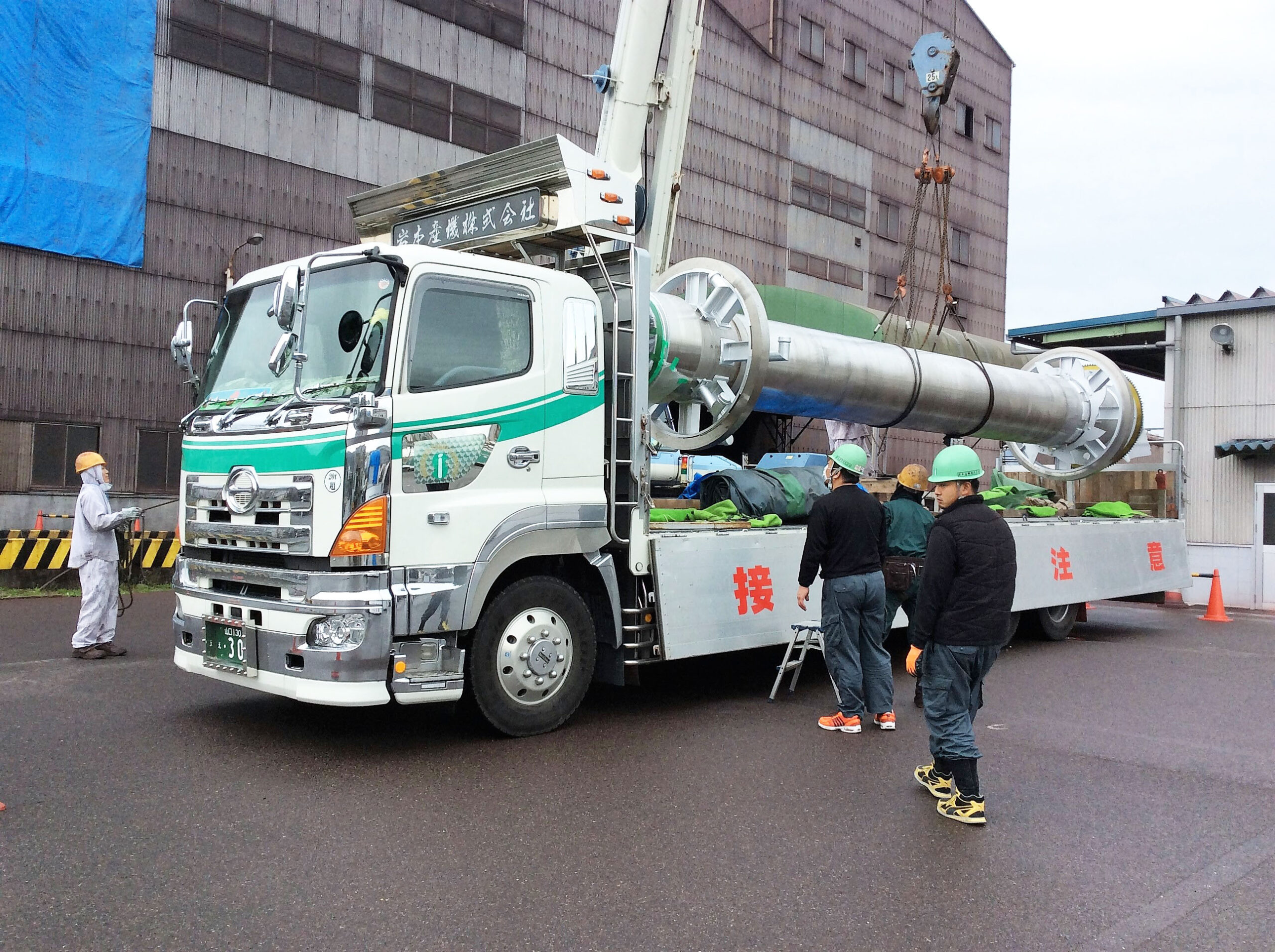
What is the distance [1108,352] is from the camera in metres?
21.6

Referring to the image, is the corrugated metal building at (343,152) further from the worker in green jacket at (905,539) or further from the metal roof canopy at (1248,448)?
the worker in green jacket at (905,539)

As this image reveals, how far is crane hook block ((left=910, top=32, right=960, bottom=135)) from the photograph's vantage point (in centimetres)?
1153

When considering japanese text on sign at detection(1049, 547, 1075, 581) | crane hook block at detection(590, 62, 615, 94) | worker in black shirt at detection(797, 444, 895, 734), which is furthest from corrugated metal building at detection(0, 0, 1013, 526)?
worker in black shirt at detection(797, 444, 895, 734)

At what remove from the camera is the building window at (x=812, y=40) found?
105ft

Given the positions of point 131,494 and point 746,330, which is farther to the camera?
point 131,494

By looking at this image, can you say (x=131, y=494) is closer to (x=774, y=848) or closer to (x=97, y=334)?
(x=97, y=334)

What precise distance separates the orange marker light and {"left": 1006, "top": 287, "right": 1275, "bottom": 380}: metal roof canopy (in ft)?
52.1

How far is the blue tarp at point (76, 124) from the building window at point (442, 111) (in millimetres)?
4692

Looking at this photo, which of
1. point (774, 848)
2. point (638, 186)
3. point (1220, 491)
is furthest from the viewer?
point (1220, 491)

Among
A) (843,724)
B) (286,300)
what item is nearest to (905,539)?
(843,724)

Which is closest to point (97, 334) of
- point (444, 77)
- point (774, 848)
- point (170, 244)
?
point (170, 244)

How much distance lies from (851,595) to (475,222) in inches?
142

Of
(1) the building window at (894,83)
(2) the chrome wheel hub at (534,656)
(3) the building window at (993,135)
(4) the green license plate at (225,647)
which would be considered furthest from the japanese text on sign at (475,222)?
(3) the building window at (993,135)

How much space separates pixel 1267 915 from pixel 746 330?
5.45 m
